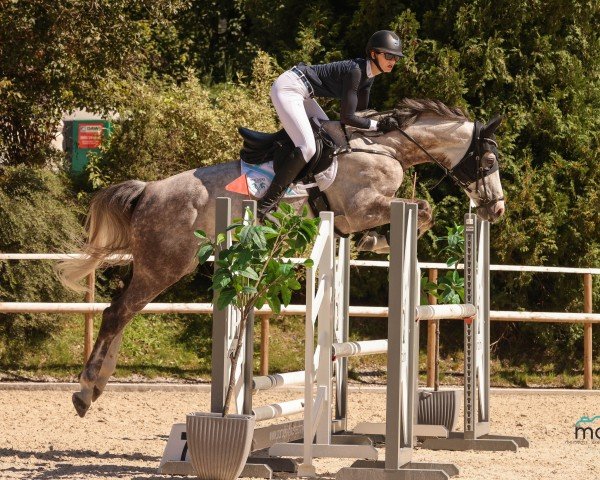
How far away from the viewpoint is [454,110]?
21.3 feet

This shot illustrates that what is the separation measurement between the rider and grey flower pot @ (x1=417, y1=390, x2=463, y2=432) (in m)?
1.43

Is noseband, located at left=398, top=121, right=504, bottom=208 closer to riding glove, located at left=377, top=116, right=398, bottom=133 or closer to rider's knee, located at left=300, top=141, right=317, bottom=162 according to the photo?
riding glove, located at left=377, top=116, right=398, bottom=133

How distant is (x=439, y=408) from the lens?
6.33 meters

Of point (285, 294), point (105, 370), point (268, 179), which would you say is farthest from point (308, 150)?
point (105, 370)

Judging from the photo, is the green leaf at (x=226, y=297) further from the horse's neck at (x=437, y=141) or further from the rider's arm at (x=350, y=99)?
the horse's neck at (x=437, y=141)

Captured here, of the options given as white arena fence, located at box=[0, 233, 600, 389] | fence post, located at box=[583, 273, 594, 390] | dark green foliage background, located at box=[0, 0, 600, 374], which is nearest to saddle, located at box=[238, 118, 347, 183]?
white arena fence, located at box=[0, 233, 600, 389]

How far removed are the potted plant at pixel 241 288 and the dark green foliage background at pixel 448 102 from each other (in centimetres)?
532

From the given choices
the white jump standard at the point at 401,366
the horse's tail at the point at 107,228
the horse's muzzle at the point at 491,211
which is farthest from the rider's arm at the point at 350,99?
the horse's tail at the point at 107,228

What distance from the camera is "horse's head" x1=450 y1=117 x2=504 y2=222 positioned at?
6309 millimetres

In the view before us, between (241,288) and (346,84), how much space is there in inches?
68.1

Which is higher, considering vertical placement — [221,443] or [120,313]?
[120,313]
